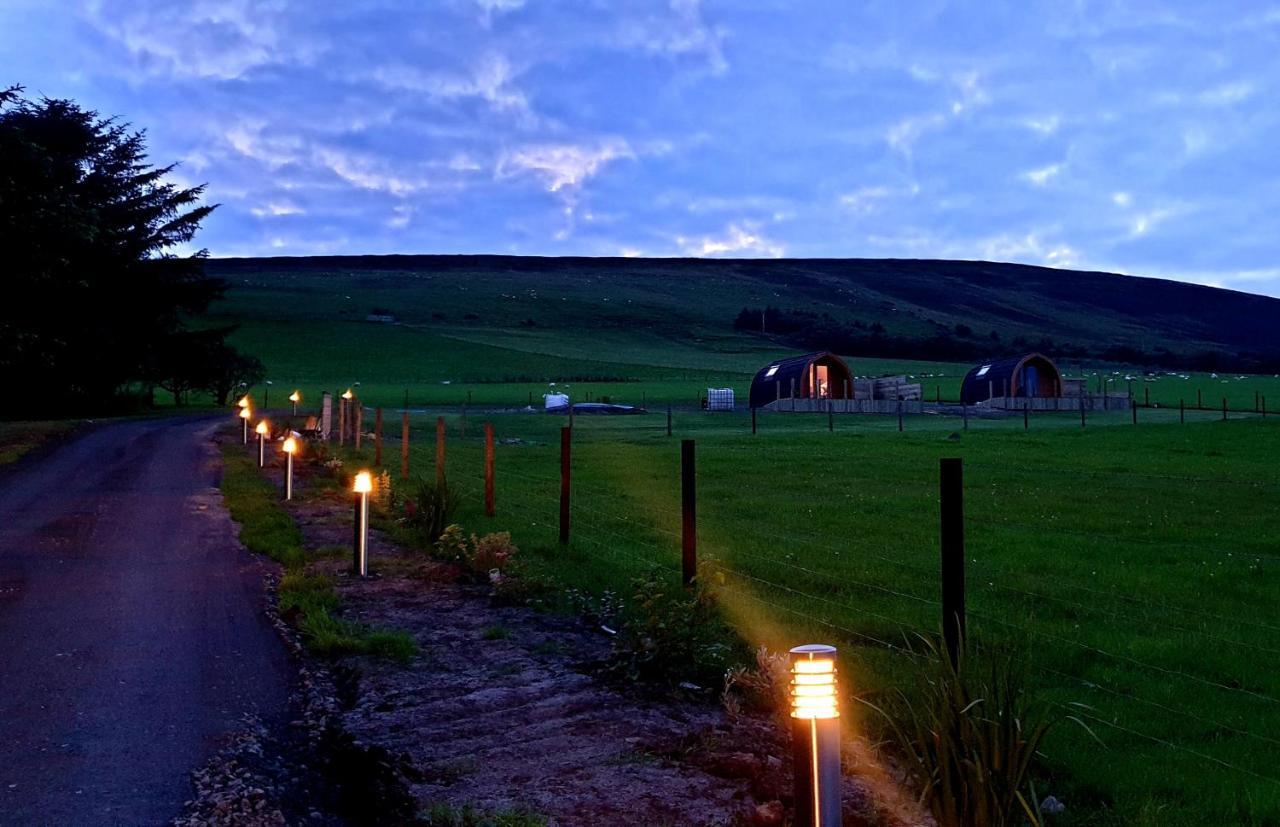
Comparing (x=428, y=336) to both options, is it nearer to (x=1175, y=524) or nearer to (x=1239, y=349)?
(x=1175, y=524)

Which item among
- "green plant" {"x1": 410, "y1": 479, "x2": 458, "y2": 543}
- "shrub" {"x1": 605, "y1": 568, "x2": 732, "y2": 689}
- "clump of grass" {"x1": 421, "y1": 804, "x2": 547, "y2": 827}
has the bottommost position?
"clump of grass" {"x1": 421, "y1": 804, "x2": 547, "y2": 827}

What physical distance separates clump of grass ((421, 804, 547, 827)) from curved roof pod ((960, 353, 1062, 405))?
195 ft

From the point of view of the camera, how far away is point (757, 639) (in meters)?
8.28

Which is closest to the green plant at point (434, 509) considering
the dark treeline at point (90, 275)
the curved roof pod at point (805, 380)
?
the dark treeline at point (90, 275)

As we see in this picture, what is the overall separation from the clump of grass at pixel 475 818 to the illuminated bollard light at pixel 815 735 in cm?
144

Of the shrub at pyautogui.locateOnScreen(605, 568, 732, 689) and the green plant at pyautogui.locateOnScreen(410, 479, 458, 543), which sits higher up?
the green plant at pyautogui.locateOnScreen(410, 479, 458, 543)

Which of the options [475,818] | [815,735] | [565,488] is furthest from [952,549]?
[565,488]

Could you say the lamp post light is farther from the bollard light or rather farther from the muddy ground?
the muddy ground

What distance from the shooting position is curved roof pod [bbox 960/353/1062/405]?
61.9 m

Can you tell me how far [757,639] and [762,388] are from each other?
55.3 meters

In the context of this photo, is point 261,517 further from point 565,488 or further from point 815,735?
point 815,735

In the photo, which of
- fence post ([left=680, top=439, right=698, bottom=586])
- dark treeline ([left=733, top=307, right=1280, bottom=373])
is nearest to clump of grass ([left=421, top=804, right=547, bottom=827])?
fence post ([left=680, top=439, right=698, bottom=586])

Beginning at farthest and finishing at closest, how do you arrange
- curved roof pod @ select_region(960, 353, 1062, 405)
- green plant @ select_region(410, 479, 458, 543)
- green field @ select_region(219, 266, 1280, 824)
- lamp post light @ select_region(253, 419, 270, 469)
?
curved roof pod @ select_region(960, 353, 1062, 405)
lamp post light @ select_region(253, 419, 270, 469)
green plant @ select_region(410, 479, 458, 543)
green field @ select_region(219, 266, 1280, 824)

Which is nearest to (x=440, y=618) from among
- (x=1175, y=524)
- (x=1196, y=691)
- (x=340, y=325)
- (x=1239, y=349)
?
(x=1196, y=691)
